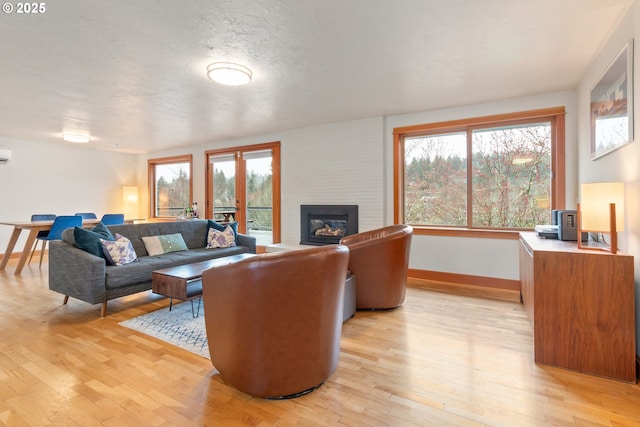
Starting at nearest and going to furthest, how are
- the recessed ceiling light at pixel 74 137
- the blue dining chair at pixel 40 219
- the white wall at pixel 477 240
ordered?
1. the white wall at pixel 477 240
2. the blue dining chair at pixel 40 219
3. the recessed ceiling light at pixel 74 137

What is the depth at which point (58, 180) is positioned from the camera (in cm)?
641

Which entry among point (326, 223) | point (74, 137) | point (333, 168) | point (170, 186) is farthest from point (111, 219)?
point (333, 168)

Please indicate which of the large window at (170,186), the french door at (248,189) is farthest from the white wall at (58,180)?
the french door at (248,189)

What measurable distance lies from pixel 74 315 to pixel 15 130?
14.0 feet

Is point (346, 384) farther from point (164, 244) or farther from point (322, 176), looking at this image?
point (322, 176)

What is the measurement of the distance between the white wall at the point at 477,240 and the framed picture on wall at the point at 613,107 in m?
0.76

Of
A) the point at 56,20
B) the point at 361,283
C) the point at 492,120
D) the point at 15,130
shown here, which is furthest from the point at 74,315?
the point at 492,120

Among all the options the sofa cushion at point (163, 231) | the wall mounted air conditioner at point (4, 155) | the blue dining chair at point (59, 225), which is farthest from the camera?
the wall mounted air conditioner at point (4, 155)

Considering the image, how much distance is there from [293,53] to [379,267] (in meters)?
2.11

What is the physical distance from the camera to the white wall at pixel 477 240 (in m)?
3.51

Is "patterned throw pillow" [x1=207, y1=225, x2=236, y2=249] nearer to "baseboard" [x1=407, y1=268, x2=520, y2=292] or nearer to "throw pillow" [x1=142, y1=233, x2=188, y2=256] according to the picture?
"throw pillow" [x1=142, y1=233, x2=188, y2=256]

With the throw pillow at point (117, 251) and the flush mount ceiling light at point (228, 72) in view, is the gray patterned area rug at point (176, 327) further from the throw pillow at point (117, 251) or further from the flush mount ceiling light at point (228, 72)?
the flush mount ceiling light at point (228, 72)

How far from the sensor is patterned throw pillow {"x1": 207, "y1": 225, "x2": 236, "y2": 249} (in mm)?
4520

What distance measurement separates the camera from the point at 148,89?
3.38 metres
